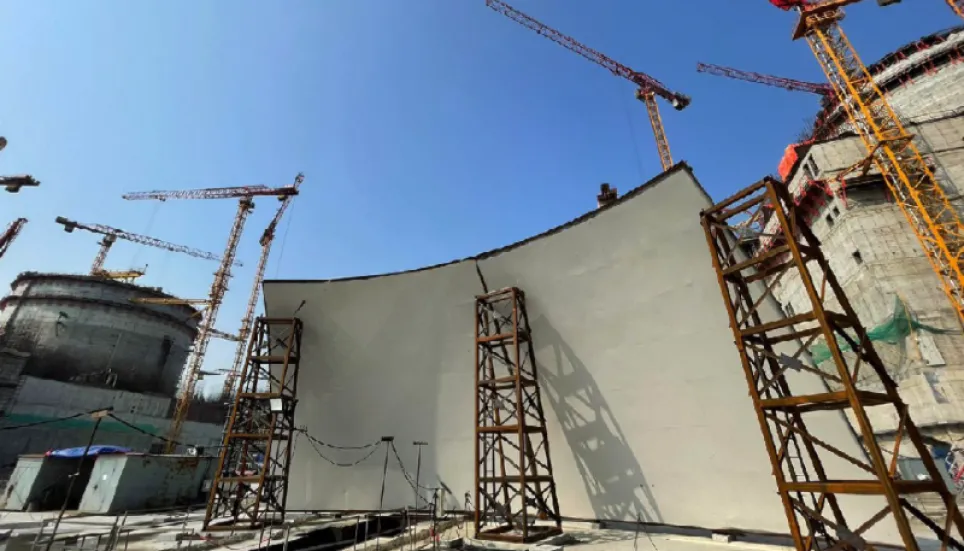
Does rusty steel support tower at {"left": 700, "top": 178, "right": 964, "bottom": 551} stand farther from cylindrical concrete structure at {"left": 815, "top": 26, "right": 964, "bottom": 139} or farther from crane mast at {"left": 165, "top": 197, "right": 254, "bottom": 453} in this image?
crane mast at {"left": 165, "top": 197, "right": 254, "bottom": 453}

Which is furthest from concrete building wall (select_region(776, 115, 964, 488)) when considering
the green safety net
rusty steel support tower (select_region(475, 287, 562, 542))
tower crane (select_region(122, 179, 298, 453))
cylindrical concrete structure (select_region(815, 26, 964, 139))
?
tower crane (select_region(122, 179, 298, 453))

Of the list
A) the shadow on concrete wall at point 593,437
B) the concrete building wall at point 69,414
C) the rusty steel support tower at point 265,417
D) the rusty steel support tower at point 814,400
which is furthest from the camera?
the concrete building wall at point 69,414

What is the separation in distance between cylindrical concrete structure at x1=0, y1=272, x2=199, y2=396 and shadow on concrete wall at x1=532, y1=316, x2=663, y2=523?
47.9 metres

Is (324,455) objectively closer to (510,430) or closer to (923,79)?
(510,430)

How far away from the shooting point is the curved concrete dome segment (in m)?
10.6

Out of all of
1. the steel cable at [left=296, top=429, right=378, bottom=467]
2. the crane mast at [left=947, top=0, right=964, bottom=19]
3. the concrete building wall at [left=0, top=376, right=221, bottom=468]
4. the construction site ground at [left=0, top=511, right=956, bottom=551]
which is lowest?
the construction site ground at [left=0, top=511, right=956, bottom=551]

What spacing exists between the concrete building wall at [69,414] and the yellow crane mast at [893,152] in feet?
206

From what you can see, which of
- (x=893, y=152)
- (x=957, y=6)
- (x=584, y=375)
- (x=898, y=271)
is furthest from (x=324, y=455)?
(x=957, y=6)

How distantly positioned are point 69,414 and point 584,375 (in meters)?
46.9

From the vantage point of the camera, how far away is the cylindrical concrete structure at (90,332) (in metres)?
39.6

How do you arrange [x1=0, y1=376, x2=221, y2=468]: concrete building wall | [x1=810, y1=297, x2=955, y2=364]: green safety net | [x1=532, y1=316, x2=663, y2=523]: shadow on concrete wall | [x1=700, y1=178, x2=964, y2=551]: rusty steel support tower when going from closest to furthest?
[x1=700, y1=178, x2=964, y2=551]: rusty steel support tower
[x1=532, y1=316, x2=663, y2=523]: shadow on concrete wall
[x1=810, y1=297, x2=955, y2=364]: green safety net
[x1=0, y1=376, x2=221, y2=468]: concrete building wall

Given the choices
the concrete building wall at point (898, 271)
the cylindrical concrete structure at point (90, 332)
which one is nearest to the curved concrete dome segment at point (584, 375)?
the concrete building wall at point (898, 271)

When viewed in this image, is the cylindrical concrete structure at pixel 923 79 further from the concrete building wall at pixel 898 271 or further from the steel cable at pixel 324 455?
the steel cable at pixel 324 455

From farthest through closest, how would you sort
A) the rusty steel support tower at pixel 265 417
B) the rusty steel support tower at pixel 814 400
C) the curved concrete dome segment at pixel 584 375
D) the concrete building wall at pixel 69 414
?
1. the concrete building wall at pixel 69 414
2. the rusty steel support tower at pixel 265 417
3. the curved concrete dome segment at pixel 584 375
4. the rusty steel support tower at pixel 814 400
